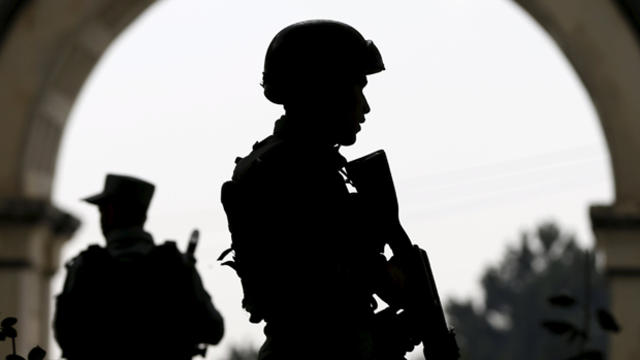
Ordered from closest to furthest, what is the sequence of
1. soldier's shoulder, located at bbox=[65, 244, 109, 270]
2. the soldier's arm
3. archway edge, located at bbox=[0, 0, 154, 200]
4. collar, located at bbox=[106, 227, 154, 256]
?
the soldier's arm < soldier's shoulder, located at bbox=[65, 244, 109, 270] < collar, located at bbox=[106, 227, 154, 256] < archway edge, located at bbox=[0, 0, 154, 200]

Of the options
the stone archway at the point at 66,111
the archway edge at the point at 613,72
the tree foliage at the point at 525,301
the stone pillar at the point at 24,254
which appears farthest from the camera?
the tree foliage at the point at 525,301

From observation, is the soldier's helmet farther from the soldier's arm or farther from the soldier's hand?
the soldier's arm

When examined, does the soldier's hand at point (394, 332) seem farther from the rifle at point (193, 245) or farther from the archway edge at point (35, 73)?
the archway edge at point (35, 73)

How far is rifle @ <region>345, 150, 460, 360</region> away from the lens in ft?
15.2

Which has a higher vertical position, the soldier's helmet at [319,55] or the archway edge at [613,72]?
the archway edge at [613,72]

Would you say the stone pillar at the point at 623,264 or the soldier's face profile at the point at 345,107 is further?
the stone pillar at the point at 623,264

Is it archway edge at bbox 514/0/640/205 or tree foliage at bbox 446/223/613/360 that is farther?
tree foliage at bbox 446/223/613/360

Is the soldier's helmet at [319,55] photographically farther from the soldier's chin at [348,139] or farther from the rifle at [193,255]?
the rifle at [193,255]

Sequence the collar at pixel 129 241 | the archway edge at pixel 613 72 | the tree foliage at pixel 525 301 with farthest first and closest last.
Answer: the tree foliage at pixel 525 301
the archway edge at pixel 613 72
the collar at pixel 129 241

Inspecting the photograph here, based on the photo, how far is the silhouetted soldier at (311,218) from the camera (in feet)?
15.1

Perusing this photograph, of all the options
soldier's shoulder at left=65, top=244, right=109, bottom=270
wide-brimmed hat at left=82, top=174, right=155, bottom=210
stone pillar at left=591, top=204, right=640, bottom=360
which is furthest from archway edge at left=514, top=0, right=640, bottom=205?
soldier's shoulder at left=65, top=244, right=109, bottom=270

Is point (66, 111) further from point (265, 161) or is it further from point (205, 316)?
point (265, 161)

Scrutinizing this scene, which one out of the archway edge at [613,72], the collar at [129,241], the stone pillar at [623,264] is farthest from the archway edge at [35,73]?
the collar at [129,241]

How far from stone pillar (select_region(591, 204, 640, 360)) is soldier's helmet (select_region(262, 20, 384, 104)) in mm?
8961
